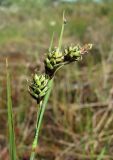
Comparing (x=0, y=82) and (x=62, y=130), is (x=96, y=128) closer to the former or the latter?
(x=62, y=130)

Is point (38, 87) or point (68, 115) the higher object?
point (68, 115)

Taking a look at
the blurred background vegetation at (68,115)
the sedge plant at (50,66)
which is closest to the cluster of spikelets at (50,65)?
the sedge plant at (50,66)

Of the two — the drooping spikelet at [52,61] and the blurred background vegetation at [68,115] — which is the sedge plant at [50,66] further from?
the blurred background vegetation at [68,115]

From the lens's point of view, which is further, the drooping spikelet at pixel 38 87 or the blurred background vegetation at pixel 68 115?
the blurred background vegetation at pixel 68 115

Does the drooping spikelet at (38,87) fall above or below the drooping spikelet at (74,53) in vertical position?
below

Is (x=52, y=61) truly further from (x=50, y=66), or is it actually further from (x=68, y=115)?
(x=68, y=115)

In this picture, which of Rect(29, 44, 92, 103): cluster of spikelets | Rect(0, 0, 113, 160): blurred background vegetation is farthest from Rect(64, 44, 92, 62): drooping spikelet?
Rect(0, 0, 113, 160): blurred background vegetation

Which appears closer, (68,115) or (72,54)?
(72,54)

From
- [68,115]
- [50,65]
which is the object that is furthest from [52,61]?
[68,115]
